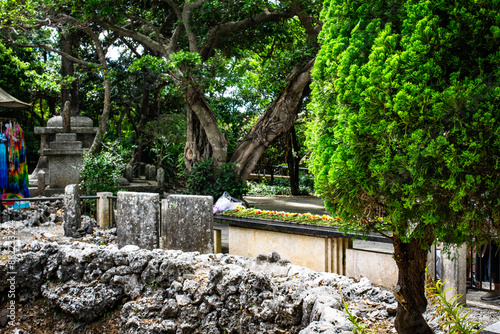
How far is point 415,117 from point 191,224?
4.76 m

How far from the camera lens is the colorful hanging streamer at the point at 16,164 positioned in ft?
29.9

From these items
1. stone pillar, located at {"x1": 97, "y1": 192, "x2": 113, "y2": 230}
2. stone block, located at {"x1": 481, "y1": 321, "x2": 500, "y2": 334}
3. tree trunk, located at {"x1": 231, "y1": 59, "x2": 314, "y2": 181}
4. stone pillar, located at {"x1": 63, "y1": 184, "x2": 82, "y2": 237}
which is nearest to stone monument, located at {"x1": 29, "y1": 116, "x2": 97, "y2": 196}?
stone pillar, located at {"x1": 97, "y1": 192, "x2": 113, "y2": 230}

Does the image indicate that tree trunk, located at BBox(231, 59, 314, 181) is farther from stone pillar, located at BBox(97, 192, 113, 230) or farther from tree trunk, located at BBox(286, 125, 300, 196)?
stone pillar, located at BBox(97, 192, 113, 230)

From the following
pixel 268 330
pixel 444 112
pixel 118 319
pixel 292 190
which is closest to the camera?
pixel 444 112

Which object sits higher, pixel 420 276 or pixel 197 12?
pixel 197 12

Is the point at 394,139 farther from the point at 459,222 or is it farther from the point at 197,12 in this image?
the point at 197,12

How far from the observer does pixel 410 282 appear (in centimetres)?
304

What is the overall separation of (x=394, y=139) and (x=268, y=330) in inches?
105

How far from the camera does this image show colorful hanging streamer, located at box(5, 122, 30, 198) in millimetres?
9117

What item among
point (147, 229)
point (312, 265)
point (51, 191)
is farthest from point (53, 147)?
point (312, 265)

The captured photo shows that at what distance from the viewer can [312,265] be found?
608cm

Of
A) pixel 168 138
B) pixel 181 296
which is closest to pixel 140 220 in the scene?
pixel 181 296

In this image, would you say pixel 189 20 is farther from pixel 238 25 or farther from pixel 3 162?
pixel 3 162

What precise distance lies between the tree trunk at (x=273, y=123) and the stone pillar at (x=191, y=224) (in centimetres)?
552
